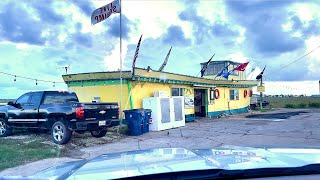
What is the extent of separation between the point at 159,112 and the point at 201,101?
1060cm

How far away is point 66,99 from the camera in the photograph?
45.4 feet

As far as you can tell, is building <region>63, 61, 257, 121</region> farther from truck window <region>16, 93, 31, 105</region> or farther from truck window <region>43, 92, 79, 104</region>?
truck window <region>16, 93, 31, 105</region>

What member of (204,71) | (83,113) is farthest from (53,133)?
(204,71)

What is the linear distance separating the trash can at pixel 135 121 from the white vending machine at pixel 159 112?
1.66 meters

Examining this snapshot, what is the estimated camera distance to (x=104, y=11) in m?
16.2

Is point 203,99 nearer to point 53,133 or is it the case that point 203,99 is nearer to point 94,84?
point 94,84

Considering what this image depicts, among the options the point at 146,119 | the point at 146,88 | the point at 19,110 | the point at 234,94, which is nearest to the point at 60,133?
the point at 19,110

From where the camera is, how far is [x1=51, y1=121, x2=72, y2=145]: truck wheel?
474 inches

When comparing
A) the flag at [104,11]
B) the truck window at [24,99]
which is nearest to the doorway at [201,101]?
the flag at [104,11]

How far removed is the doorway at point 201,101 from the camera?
27.2 m

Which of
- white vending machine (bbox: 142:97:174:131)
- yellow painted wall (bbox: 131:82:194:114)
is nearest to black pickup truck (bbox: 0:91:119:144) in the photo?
white vending machine (bbox: 142:97:174:131)

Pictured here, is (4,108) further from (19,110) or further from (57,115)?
(57,115)

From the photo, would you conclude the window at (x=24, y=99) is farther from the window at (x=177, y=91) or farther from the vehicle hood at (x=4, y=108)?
the window at (x=177, y=91)

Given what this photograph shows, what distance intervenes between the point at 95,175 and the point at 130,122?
1383 centimetres
